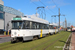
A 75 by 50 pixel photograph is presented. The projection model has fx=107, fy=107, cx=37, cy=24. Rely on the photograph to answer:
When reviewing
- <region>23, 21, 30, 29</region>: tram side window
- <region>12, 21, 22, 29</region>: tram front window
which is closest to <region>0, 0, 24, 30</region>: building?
<region>23, 21, 30, 29</region>: tram side window

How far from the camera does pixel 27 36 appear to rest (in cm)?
1352

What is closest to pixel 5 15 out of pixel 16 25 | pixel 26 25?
pixel 16 25

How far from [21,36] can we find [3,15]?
26682mm

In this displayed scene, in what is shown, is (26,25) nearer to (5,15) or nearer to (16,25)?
(16,25)

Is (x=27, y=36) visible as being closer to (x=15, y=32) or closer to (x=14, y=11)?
(x=15, y=32)

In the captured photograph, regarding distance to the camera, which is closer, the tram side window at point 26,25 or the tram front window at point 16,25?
the tram front window at point 16,25

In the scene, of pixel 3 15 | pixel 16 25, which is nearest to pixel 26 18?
pixel 16 25

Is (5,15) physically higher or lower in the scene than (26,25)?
higher

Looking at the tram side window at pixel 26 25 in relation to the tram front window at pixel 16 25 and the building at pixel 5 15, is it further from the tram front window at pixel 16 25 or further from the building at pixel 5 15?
the building at pixel 5 15

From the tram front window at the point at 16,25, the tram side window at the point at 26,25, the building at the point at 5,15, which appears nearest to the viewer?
the tram front window at the point at 16,25

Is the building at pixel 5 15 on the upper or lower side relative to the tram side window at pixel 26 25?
upper

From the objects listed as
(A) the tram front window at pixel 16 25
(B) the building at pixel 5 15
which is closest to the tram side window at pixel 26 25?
(A) the tram front window at pixel 16 25

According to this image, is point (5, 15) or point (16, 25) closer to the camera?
point (16, 25)

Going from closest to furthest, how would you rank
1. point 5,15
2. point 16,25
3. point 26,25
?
1. point 16,25
2. point 26,25
3. point 5,15
